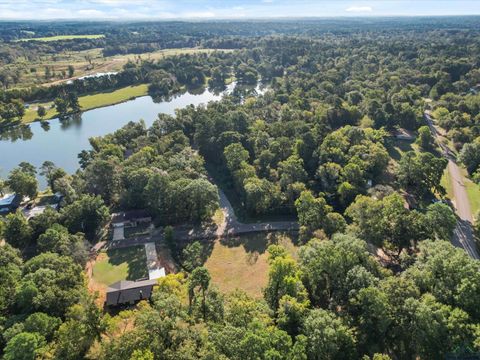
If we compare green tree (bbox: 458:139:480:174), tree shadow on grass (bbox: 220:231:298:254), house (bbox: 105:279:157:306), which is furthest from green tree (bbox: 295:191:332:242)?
green tree (bbox: 458:139:480:174)

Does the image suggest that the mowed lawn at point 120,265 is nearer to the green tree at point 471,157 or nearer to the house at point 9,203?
the house at point 9,203

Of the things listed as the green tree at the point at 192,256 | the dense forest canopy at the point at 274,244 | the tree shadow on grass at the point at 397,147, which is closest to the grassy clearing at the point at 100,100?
the dense forest canopy at the point at 274,244

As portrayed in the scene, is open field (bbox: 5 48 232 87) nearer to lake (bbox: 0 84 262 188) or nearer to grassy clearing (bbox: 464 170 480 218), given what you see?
lake (bbox: 0 84 262 188)

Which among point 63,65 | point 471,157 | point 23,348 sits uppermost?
point 23,348

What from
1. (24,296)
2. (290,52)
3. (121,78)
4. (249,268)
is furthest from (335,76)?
(24,296)

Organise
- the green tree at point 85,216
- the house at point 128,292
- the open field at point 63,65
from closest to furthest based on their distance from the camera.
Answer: the house at point 128,292 → the green tree at point 85,216 → the open field at point 63,65

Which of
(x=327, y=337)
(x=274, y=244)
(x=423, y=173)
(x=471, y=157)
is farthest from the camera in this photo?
(x=471, y=157)

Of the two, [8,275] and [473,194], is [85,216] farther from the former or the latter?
[473,194]

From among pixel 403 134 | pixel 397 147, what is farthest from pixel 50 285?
pixel 403 134
